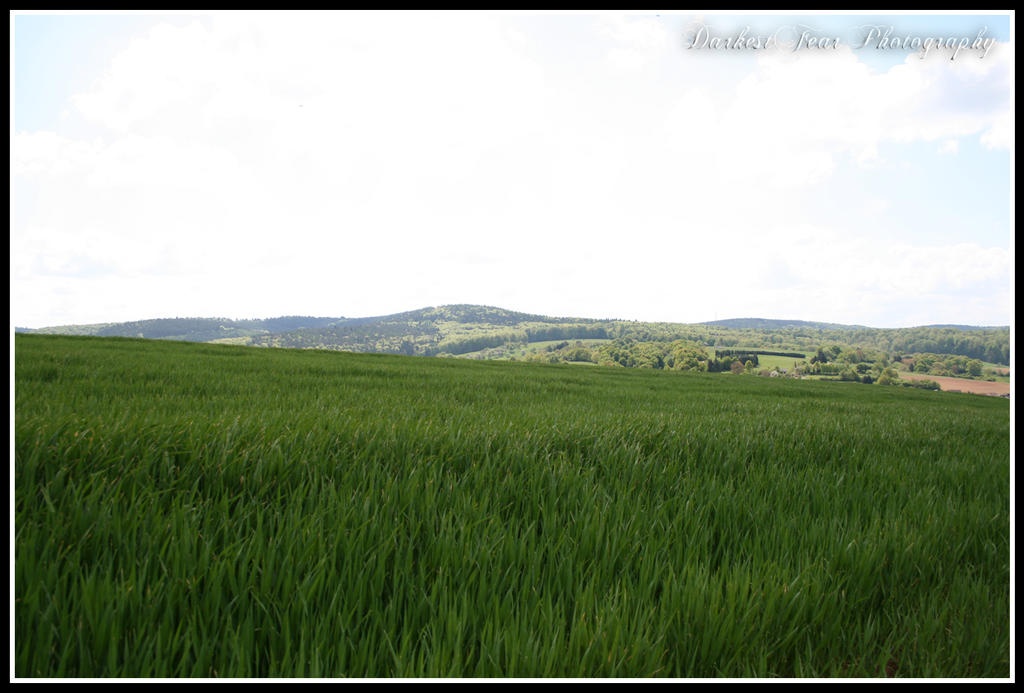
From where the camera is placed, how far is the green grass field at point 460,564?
1.12 metres

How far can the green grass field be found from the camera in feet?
3.67

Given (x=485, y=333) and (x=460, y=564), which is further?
(x=485, y=333)

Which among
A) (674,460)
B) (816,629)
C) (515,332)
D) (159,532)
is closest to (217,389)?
(159,532)

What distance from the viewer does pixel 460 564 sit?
4.84 ft

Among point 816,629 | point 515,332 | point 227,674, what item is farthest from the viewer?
point 515,332

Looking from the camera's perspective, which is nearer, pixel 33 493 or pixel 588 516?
pixel 33 493

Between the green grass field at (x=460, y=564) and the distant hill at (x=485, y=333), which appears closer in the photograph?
the green grass field at (x=460, y=564)

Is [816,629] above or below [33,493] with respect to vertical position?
below

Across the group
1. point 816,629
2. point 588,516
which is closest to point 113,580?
point 588,516

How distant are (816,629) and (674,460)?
1548mm

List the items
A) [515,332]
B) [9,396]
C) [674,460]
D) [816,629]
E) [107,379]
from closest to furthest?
[816,629] → [9,396] → [674,460] → [107,379] → [515,332]

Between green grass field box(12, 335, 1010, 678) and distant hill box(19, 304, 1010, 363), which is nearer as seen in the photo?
green grass field box(12, 335, 1010, 678)

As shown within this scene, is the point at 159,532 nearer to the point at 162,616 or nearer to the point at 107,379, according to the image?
the point at 162,616

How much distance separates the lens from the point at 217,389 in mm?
6789
